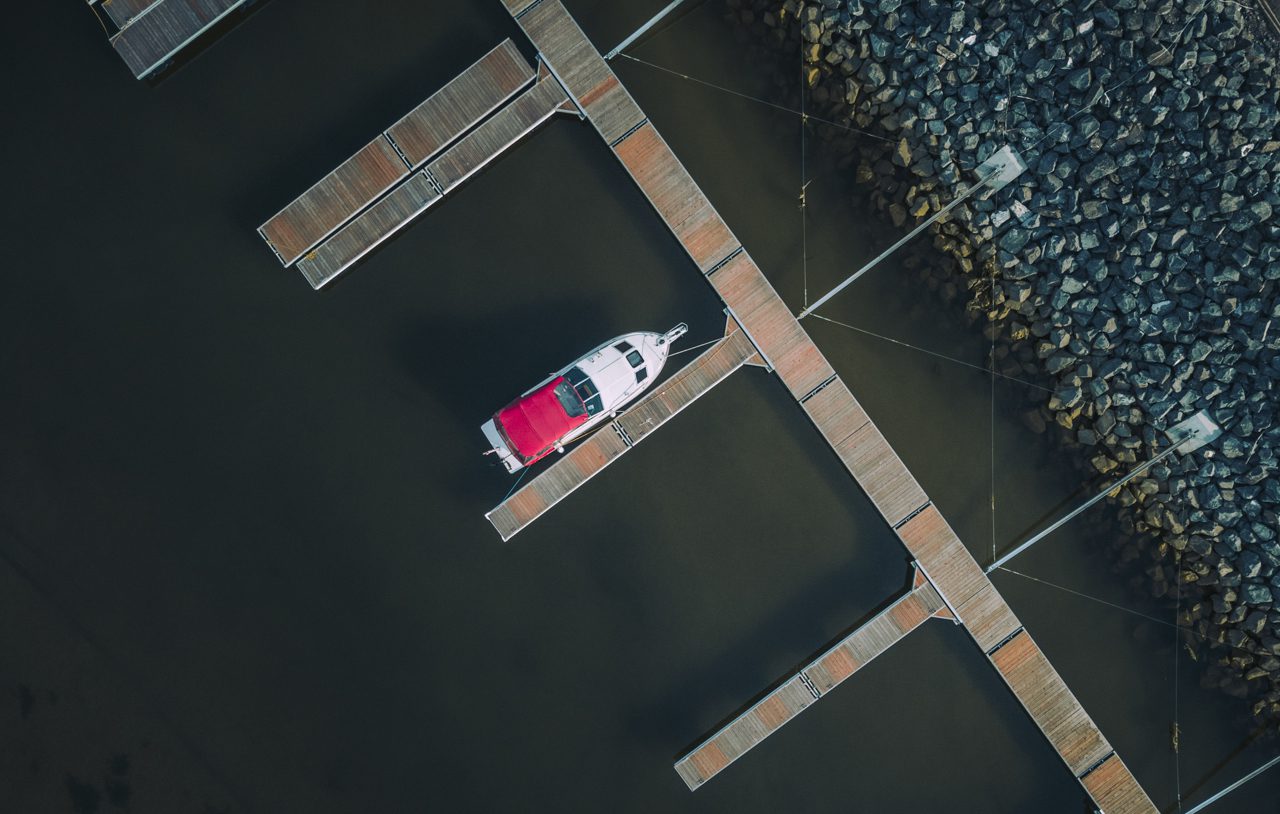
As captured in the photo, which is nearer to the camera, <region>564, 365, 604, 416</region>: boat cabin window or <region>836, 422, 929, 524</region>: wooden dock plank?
<region>564, 365, 604, 416</region>: boat cabin window

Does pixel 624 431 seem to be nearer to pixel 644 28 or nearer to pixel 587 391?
pixel 587 391

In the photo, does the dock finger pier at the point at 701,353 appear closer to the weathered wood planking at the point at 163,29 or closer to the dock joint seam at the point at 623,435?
the dock joint seam at the point at 623,435

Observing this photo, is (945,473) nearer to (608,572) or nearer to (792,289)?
(792,289)

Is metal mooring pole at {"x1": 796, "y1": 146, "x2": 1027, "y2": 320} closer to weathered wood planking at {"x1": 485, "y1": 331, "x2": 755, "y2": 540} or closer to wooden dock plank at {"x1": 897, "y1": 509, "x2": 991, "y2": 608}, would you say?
weathered wood planking at {"x1": 485, "y1": 331, "x2": 755, "y2": 540}

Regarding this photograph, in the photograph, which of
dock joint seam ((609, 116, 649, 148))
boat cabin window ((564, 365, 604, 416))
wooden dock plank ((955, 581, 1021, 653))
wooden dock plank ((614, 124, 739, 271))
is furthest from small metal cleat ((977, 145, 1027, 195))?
boat cabin window ((564, 365, 604, 416))

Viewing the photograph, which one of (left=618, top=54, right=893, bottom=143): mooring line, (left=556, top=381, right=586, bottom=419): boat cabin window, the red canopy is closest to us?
the red canopy

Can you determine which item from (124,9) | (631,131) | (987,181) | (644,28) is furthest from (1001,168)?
(124,9)

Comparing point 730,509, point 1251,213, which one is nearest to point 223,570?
point 730,509
